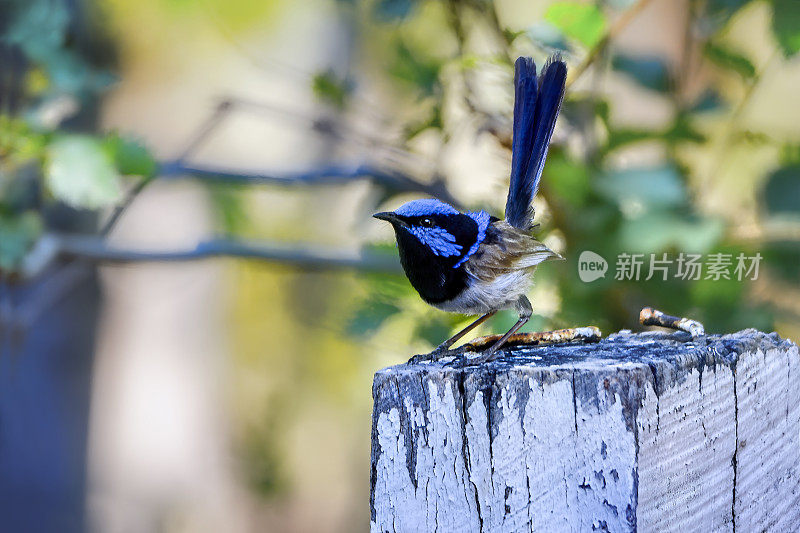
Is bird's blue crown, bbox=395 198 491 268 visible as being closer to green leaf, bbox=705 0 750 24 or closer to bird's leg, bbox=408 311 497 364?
bird's leg, bbox=408 311 497 364

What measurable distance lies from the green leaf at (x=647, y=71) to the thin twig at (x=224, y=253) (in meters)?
1.39

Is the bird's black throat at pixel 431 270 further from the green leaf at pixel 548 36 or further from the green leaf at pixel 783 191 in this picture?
the green leaf at pixel 783 191

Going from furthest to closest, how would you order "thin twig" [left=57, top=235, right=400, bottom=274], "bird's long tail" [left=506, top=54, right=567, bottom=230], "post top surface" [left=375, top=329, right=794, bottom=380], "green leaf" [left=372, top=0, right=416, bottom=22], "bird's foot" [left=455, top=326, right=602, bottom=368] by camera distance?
1. "thin twig" [left=57, top=235, right=400, bottom=274]
2. "green leaf" [left=372, top=0, right=416, bottom=22]
3. "bird's long tail" [left=506, top=54, right=567, bottom=230]
4. "bird's foot" [left=455, top=326, right=602, bottom=368]
5. "post top surface" [left=375, top=329, right=794, bottom=380]

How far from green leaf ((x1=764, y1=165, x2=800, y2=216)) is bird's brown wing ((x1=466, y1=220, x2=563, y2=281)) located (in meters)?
1.19

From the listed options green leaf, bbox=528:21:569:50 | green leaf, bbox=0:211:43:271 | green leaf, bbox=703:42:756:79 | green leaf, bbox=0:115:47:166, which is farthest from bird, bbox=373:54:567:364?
green leaf, bbox=0:211:43:271

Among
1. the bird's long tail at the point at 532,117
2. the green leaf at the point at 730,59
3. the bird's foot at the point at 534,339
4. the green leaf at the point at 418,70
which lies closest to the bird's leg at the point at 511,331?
the bird's foot at the point at 534,339

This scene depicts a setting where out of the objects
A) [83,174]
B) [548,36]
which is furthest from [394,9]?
[83,174]

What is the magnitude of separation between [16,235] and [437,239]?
1.95m

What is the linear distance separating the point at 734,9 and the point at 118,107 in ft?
11.5

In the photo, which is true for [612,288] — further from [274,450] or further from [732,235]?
[274,450]

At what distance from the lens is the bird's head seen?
2.30 m

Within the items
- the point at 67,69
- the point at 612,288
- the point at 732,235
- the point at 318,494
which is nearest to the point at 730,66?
the point at 732,235

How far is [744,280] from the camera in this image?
3020 mm

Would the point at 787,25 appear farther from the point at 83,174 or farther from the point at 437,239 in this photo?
the point at 83,174
